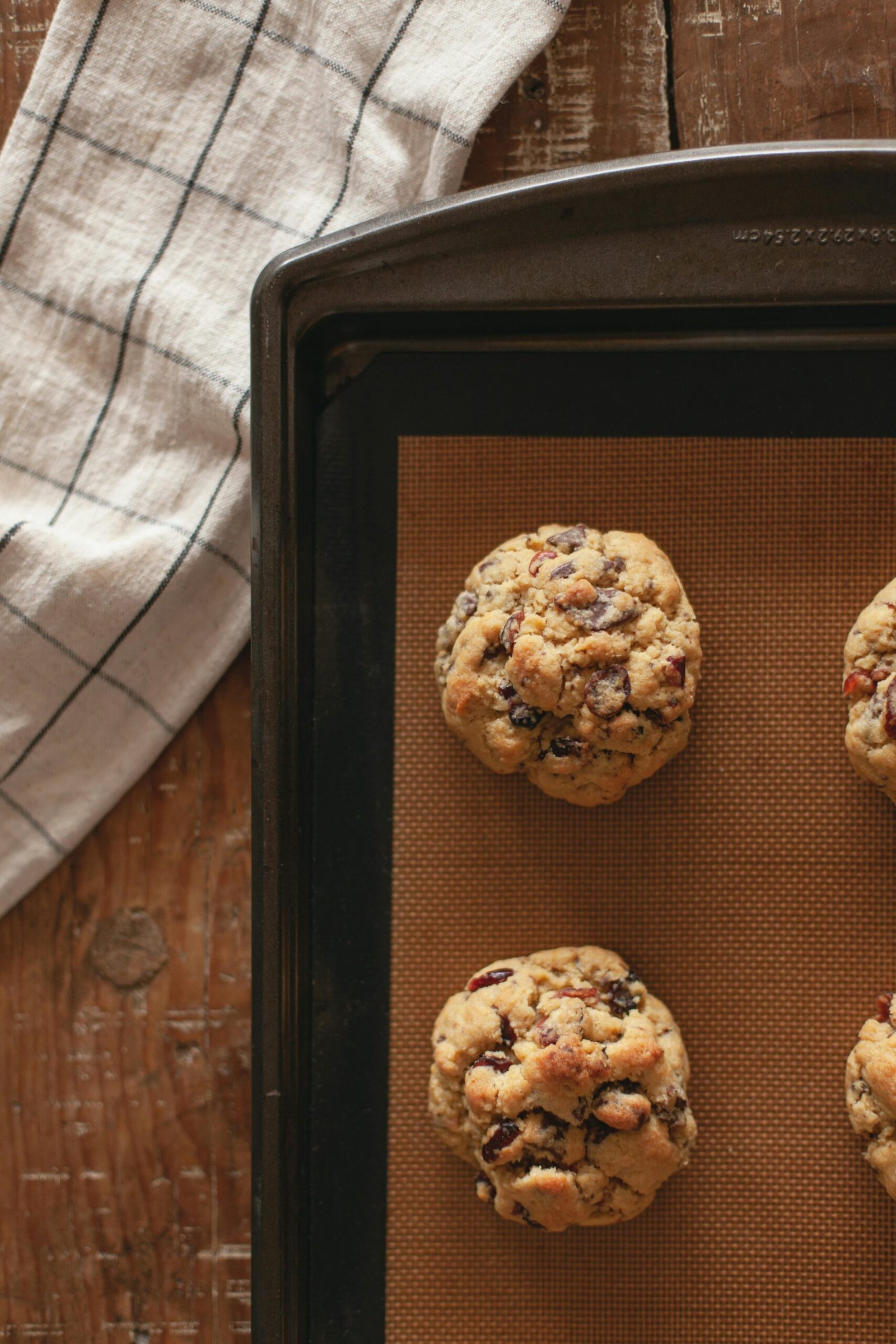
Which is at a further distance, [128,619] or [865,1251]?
[128,619]

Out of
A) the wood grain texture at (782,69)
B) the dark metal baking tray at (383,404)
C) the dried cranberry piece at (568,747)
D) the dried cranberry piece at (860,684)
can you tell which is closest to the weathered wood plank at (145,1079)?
the dark metal baking tray at (383,404)

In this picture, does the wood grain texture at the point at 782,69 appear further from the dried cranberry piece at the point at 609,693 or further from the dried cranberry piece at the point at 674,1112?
the dried cranberry piece at the point at 674,1112

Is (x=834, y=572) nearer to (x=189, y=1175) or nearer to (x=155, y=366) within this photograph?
(x=155, y=366)

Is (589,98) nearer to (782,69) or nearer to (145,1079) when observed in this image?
(782,69)

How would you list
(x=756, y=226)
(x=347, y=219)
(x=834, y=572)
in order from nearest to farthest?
(x=756, y=226) → (x=834, y=572) → (x=347, y=219)

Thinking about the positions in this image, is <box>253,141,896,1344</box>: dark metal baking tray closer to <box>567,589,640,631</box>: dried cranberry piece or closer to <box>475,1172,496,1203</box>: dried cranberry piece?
<box>475,1172,496,1203</box>: dried cranberry piece

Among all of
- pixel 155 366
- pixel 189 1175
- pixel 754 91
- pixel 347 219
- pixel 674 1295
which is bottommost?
pixel 674 1295

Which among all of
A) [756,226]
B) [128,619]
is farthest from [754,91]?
[128,619]
